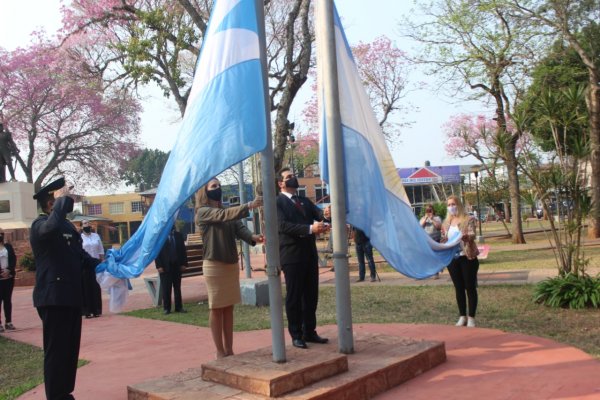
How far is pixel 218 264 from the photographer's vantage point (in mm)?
5562

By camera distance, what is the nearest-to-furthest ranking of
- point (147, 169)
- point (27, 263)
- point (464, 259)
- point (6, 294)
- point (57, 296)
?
point (57, 296), point (464, 259), point (6, 294), point (27, 263), point (147, 169)

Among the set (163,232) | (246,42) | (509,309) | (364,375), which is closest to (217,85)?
(246,42)

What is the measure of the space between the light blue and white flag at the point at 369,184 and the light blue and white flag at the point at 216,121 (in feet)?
3.61

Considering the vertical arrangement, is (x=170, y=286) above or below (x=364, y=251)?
below

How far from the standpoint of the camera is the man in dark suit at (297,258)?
567 cm

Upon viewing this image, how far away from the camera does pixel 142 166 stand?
82375mm

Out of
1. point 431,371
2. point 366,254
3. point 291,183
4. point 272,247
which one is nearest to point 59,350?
point 272,247

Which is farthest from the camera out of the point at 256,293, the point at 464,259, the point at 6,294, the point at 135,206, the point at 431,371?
the point at 135,206

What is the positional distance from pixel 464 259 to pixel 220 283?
11.2 feet

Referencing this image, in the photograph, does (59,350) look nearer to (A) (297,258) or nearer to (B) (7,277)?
(A) (297,258)

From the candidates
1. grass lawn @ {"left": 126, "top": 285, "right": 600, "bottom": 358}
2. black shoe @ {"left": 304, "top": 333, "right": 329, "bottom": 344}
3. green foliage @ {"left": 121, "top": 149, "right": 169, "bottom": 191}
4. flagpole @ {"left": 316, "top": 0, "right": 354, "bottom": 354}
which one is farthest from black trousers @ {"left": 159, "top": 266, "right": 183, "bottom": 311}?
green foliage @ {"left": 121, "top": 149, "right": 169, "bottom": 191}

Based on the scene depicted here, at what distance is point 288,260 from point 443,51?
16.2 m

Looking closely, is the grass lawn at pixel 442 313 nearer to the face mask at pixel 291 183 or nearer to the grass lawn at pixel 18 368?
the grass lawn at pixel 18 368

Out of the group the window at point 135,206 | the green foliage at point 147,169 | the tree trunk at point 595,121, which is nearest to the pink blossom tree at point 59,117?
the tree trunk at point 595,121
